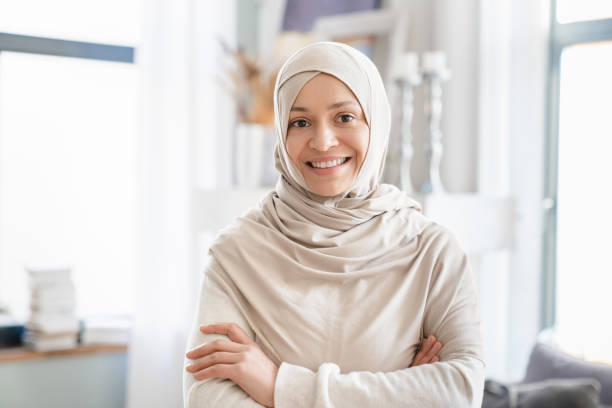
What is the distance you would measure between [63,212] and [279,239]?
6.49ft

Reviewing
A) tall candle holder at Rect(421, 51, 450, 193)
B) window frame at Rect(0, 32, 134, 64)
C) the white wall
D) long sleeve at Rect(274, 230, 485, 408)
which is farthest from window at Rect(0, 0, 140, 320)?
long sleeve at Rect(274, 230, 485, 408)

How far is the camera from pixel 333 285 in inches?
48.3

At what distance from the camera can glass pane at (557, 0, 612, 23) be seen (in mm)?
2510

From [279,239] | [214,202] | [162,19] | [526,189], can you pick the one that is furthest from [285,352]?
[162,19]

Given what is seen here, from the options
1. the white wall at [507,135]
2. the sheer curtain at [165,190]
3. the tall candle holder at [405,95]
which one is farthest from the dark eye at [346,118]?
the sheer curtain at [165,190]

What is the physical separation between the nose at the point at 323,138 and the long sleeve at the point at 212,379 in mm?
348

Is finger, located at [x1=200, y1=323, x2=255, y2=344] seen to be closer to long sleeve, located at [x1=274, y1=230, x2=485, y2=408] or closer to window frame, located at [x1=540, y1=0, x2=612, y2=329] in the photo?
long sleeve, located at [x1=274, y1=230, x2=485, y2=408]

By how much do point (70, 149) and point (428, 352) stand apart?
227cm

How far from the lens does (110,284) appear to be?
9.87 feet

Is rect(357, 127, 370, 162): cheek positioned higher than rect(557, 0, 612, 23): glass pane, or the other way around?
rect(557, 0, 612, 23): glass pane

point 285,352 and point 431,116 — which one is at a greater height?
point 431,116

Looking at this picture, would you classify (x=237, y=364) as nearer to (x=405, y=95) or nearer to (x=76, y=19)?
(x=405, y=95)

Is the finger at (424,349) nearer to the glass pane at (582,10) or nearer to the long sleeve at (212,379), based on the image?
the long sleeve at (212,379)

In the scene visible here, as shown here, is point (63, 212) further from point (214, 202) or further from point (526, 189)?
point (526, 189)
